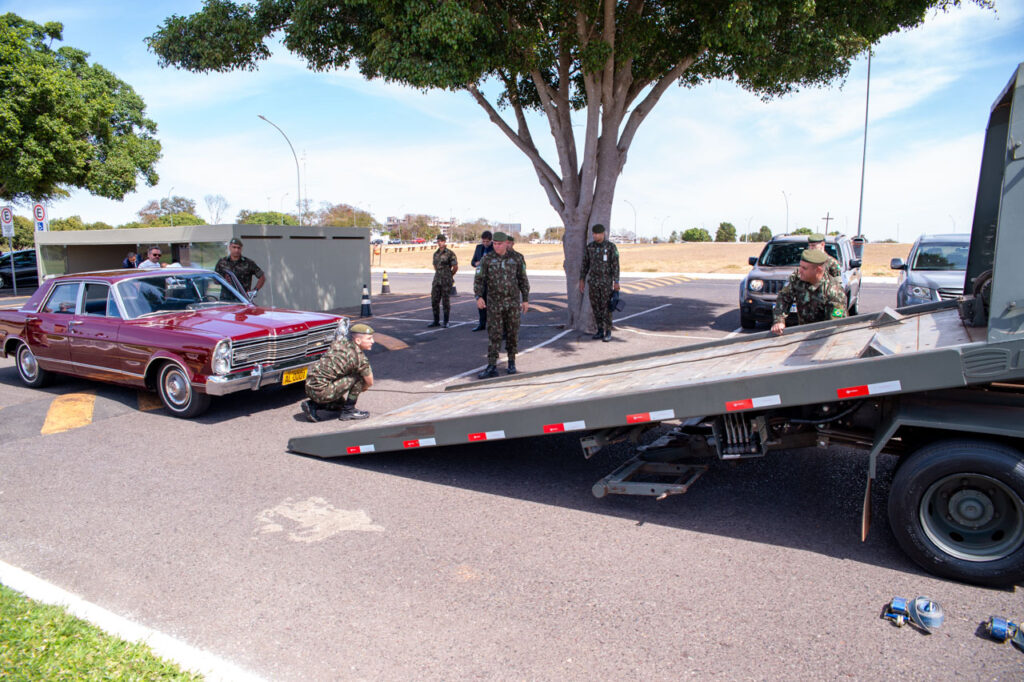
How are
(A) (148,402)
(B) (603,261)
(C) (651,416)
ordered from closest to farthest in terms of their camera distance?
(C) (651,416) → (A) (148,402) → (B) (603,261)

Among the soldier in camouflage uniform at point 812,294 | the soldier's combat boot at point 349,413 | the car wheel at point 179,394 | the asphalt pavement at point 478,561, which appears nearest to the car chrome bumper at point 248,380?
the car wheel at point 179,394

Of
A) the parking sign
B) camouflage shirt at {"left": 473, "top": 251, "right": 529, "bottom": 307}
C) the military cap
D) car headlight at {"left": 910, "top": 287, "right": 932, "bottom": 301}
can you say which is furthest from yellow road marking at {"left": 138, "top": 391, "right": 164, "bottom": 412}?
the parking sign

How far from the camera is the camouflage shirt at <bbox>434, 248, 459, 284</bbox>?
12883 millimetres

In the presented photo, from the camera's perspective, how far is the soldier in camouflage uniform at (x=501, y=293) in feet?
28.3

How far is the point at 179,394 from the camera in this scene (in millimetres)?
7117

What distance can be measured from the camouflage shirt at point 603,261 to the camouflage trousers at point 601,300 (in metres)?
0.10

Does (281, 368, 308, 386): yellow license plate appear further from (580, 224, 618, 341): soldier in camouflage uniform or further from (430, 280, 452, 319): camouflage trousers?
(430, 280, 452, 319): camouflage trousers

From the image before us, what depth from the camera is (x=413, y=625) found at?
3.24m

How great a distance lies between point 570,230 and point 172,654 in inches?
411

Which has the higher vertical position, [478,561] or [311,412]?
[311,412]

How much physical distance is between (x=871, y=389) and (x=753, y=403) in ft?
2.06

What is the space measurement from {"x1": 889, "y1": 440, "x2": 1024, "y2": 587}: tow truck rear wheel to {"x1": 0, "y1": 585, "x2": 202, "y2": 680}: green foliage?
3.80m

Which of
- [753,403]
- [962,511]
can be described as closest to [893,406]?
[962,511]

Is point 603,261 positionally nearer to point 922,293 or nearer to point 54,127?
point 922,293
